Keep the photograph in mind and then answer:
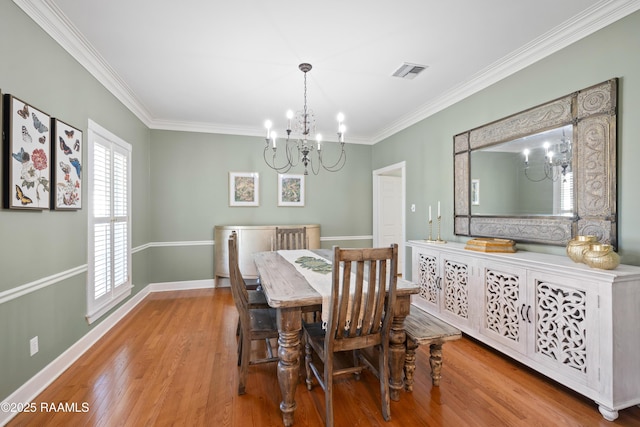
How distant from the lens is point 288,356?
69.0 inches

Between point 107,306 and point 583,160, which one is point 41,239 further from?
point 583,160

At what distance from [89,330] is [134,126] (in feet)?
8.52

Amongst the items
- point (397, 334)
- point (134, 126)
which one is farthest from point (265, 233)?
point (397, 334)

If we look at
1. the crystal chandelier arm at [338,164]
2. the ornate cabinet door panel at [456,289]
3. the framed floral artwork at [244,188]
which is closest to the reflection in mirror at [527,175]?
the ornate cabinet door panel at [456,289]

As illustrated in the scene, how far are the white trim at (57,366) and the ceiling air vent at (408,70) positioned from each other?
3.87m

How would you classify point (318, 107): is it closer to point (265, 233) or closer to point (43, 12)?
point (265, 233)

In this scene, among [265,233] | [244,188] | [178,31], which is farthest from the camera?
[244,188]

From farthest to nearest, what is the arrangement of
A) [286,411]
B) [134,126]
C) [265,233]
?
1. [265,233]
2. [134,126]
3. [286,411]

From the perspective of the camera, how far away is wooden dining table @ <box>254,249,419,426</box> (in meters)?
1.73

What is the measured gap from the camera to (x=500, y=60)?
9.11 ft

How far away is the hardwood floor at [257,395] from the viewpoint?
1787 millimetres

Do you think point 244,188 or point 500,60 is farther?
point 244,188

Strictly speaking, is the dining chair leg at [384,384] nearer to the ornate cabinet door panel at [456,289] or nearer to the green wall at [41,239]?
the ornate cabinet door panel at [456,289]

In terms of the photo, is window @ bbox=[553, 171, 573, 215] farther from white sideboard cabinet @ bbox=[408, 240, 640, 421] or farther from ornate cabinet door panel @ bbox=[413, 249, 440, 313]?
ornate cabinet door panel @ bbox=[413, 249, 440, 313]
